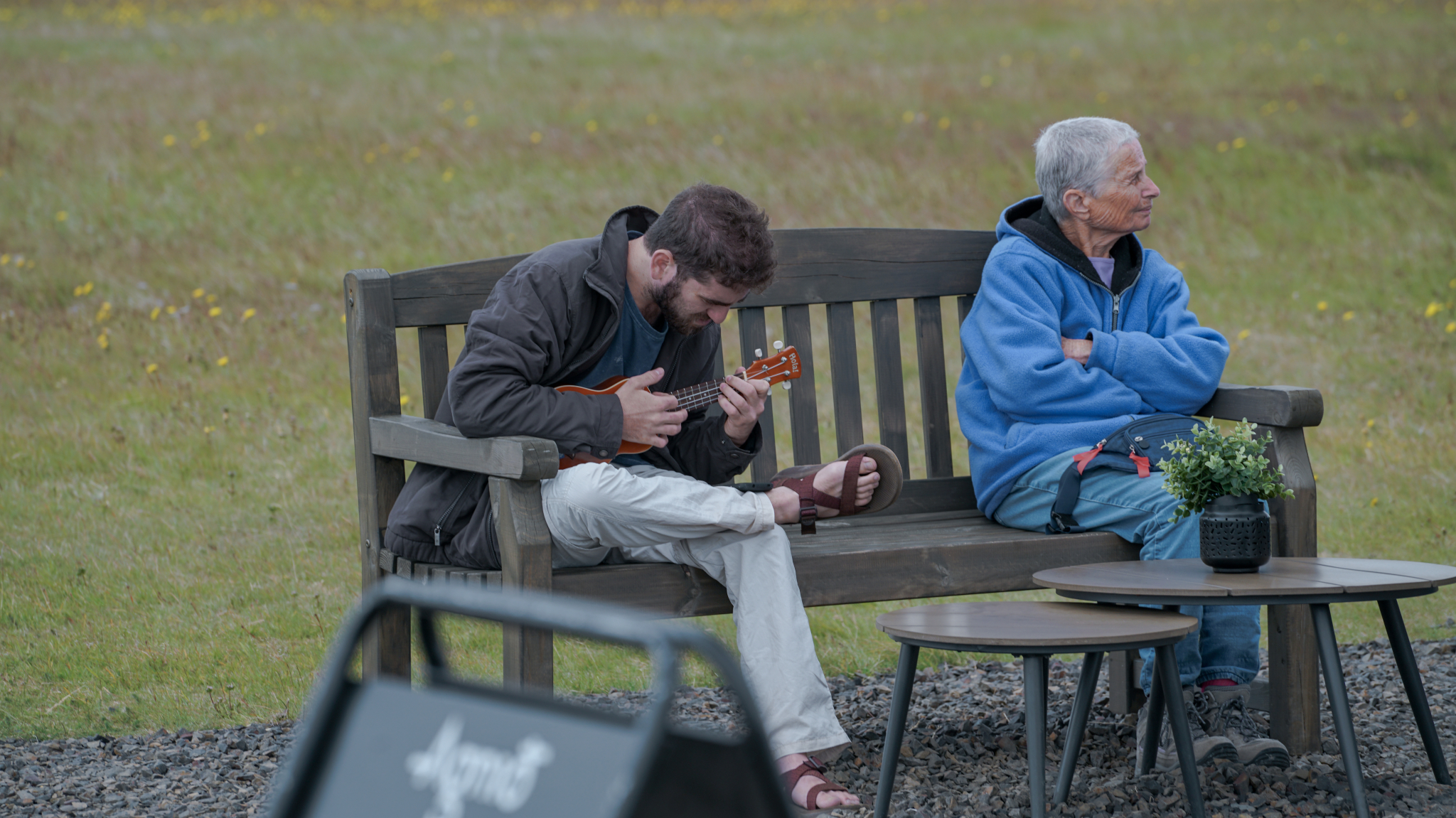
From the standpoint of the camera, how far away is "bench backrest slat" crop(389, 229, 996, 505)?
13.5ft

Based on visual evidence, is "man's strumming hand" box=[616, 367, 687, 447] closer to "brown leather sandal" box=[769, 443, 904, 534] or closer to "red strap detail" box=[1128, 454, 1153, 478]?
"brown leather sandal" box=[769, 443, 904, 534]

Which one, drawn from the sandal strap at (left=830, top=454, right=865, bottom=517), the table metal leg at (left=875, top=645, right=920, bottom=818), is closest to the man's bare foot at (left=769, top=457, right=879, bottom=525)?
the sandal strap at (left=830, top=454, right=865, bottom=517)

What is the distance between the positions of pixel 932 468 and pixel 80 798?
2.38 m

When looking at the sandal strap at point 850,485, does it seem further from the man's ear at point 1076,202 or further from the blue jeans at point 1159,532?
the man's ear at point 1076,202

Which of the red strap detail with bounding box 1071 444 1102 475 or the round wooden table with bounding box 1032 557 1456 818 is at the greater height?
the red strap detail with bounding box 1071 444 1102 475

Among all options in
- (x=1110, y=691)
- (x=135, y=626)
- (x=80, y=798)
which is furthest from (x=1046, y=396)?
(x=135, y=626)

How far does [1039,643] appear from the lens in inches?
108

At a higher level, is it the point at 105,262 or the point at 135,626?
the point at 105,262

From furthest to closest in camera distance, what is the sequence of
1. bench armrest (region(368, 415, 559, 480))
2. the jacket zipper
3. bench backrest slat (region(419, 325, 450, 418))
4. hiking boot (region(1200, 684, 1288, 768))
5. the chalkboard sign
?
1. bench backrest slat (region(419, 325, 450, 418))
2. hiking boot (region(1200, 684, 1288, 768))
3. the jacket zipper
4. bench armrest (region(368, 415, 559, 480))
5. the chalkboard sign

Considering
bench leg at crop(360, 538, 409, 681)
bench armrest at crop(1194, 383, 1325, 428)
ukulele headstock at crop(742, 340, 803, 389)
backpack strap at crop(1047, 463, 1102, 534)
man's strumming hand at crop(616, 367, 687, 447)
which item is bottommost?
→ bench leg at crop(360, 538, 409, 681)

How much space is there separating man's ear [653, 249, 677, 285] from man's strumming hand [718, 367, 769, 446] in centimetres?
28

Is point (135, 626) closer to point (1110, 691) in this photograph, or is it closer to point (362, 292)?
point (362, 292)

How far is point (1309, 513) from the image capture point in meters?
3.70

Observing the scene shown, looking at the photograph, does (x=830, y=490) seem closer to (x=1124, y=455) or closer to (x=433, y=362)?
(x=1124, y=455)
